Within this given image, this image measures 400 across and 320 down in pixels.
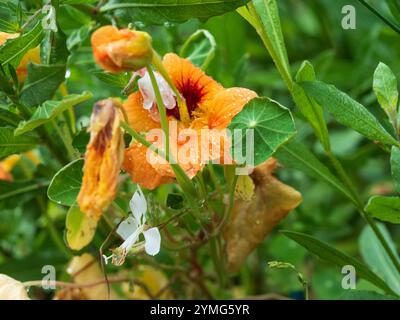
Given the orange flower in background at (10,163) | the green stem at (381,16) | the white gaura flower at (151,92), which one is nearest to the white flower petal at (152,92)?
the white gaura flower at (151,92)

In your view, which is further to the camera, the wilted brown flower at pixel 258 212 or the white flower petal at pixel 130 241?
the wilted brown flower at pixel 258 212

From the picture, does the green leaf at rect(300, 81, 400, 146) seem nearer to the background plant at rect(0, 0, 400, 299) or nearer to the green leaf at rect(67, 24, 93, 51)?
the background plant at rect(0, 0, 400, 299)

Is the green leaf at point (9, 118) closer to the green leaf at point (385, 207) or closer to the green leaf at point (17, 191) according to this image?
the green leaf at point (17, 191)

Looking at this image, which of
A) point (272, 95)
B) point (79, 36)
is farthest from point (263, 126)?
point (272, 95)

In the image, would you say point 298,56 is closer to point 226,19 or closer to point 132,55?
point 226,19

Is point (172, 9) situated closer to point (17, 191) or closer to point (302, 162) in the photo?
point (302, 162)

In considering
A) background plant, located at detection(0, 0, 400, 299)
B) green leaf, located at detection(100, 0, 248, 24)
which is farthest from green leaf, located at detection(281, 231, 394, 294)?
green leaf, located at detection(100, 0, 248, 24)

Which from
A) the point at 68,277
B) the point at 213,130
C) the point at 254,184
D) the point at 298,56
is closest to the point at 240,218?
the point at 254,184
